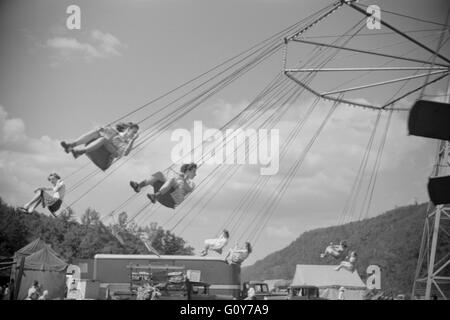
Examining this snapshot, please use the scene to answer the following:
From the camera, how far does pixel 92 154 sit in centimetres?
1109

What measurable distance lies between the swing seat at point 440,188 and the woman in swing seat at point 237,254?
6.27 m

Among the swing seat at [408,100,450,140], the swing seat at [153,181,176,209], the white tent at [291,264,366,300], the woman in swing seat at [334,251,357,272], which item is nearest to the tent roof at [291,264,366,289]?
the white tent at [291,264,366,300]

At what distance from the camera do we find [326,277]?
14.2 meters

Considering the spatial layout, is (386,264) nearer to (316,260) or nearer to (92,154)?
(316,260)

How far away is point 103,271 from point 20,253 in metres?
1.97

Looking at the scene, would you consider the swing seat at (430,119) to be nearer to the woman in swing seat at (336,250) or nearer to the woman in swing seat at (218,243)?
the woman in swing seat at (218,243)

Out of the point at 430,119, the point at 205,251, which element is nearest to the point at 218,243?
the point at 205,251

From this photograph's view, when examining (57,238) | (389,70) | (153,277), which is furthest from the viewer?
(57,238)

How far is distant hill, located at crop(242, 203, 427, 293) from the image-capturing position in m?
15.1

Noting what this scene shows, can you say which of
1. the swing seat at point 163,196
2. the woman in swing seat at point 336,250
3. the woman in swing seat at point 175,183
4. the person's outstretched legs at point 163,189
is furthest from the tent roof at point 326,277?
the person's outstretched legs at point 163,189

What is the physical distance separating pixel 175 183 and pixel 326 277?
15.9ft

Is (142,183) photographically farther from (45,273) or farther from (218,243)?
(45,273)
